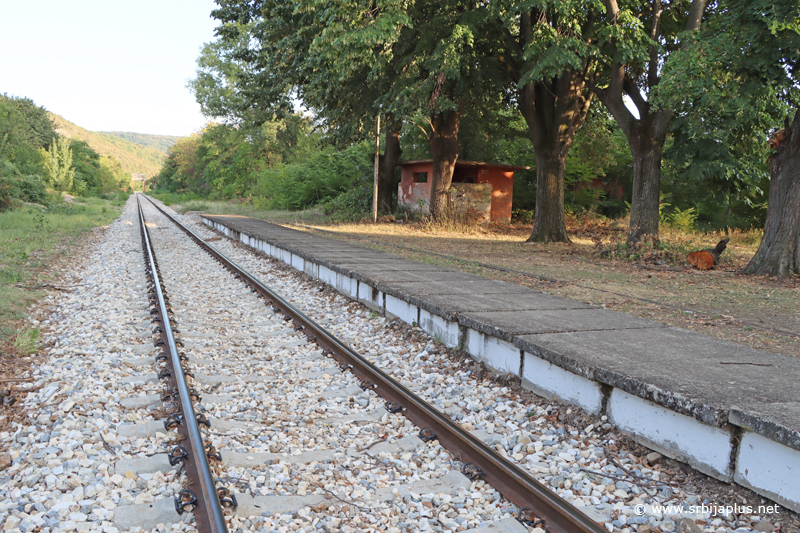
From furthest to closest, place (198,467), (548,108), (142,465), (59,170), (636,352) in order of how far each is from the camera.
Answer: (59,170) → (548,108) → (636,352) → (142,465) → (198,467)

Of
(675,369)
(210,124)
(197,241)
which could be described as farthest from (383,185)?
(210,124)

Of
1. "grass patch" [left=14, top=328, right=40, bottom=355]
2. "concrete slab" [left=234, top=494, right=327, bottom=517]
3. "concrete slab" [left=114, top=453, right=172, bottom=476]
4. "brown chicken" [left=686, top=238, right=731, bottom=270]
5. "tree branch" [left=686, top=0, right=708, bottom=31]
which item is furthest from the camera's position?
"brown chicken" [left=686, top=238, right=731, bottom=270]

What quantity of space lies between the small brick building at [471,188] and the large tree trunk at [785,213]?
1317 cm

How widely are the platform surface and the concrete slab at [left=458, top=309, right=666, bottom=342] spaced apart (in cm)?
1

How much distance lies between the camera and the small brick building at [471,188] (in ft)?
75.3

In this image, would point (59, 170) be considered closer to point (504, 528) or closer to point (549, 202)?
point (549, 202)

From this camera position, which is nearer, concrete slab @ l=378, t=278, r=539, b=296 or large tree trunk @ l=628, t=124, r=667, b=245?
concrete slab @ l=378, t=278, r=539, b=296

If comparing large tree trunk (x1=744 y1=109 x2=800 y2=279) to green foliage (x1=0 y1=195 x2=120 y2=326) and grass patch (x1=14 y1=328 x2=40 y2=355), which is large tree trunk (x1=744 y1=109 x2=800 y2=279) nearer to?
grass patch (x1=14 y1=328 x2=40 y2=355)

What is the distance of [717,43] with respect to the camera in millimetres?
9258

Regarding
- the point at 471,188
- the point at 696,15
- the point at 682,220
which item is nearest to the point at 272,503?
the point at 696,15

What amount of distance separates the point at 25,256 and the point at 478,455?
1144 cm

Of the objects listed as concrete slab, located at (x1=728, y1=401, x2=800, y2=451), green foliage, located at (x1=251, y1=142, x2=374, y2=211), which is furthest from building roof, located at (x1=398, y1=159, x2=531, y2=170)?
concrete slab, located at (x1=728, y1=401, x2=800, y2=451)

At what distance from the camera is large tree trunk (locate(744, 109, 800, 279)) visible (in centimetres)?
1017

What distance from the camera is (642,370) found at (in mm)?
3816
